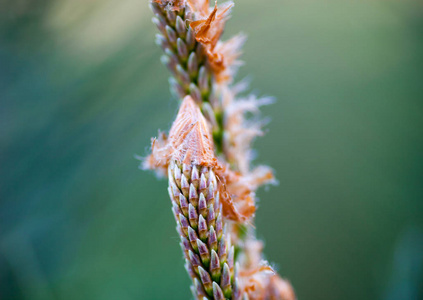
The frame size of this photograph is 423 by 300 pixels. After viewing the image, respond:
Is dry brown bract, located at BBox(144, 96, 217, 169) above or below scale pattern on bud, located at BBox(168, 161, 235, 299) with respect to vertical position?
above

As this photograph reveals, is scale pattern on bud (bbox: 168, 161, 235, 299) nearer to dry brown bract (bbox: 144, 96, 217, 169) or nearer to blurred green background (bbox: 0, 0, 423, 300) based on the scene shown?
dry brown bract (bbox: 144, 96, 217, 169)

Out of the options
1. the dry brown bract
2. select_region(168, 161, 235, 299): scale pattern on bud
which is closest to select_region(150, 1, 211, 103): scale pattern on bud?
the dry brown bract

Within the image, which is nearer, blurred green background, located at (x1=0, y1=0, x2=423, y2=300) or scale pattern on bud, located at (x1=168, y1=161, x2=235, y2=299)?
scale pattern on bud, located at (x1=168, y1=161, x2=235, y2=299)

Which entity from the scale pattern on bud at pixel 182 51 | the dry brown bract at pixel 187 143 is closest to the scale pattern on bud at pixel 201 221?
the dry brown bract at pixel 187 143

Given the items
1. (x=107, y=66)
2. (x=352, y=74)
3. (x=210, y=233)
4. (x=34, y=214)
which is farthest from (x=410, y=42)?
(x=34, y=214)

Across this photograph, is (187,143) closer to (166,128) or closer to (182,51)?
(182,51)

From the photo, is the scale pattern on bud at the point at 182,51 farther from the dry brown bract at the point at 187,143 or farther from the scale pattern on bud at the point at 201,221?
the scale pattern on bud at the point at 201,221

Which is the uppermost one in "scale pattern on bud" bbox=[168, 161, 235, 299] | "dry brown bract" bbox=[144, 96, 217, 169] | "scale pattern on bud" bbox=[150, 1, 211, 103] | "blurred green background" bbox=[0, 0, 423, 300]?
"blurred green background" bbox=[0, 0, 423, 300]
